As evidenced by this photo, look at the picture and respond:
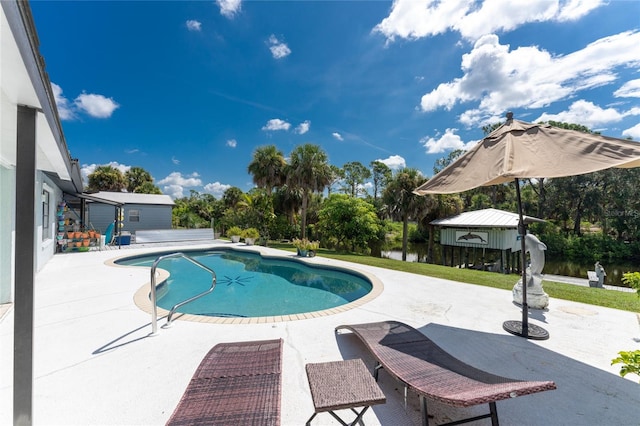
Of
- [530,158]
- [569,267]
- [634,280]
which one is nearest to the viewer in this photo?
[634,280]

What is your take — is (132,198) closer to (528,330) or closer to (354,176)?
(528,330)

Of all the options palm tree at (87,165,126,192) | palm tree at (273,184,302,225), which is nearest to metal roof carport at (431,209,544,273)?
palm tree at (273,184,302,225)

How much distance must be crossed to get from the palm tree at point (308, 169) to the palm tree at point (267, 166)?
245cm

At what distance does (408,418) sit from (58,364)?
3.91 m

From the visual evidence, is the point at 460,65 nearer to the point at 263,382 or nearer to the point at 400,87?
the point at 400,87

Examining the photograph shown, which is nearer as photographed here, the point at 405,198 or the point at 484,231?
the point at 484,231

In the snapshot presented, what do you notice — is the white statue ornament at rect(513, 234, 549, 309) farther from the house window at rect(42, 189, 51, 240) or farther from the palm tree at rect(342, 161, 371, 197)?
the palm tree at rect(342, 161, 371, 197)

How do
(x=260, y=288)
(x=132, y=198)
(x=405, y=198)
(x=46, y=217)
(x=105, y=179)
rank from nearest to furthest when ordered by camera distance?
(x=260, y=288) → (x=46, y=217) → (x=405, y=198) → (x=132, y=198) → (x=105, y=179)

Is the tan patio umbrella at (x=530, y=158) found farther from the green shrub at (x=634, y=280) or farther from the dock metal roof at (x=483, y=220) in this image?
the dock metal roof at (x=483, y=220)

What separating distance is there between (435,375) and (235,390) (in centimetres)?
171

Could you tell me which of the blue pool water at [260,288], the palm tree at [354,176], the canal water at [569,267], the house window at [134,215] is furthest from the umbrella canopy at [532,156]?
the palm tree at [354,176]

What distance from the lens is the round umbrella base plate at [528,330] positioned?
378cm

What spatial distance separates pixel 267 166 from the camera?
20.8m

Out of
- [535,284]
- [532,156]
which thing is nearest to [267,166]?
[535,284]
